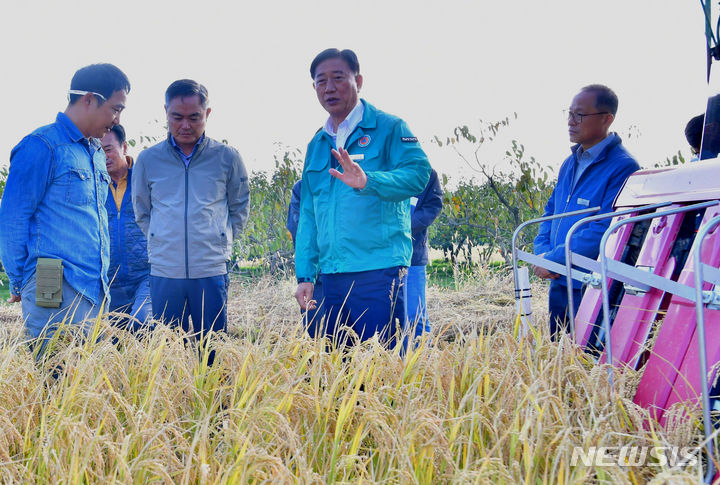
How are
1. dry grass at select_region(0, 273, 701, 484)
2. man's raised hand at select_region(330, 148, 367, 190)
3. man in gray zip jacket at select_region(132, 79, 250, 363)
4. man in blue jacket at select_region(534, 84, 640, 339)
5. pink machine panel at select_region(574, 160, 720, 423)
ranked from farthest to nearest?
man in gray zip jacket at select_region(132, 79, 250, 363) → man in blue jacket at select_region(534, 84, 640, 339) → man's raised hand at select_region(330, 148, 367, 190) → pink machine panel at select_region(574, 160, 720, 423) → dry grass at select_region(0, 273, 701, 484)

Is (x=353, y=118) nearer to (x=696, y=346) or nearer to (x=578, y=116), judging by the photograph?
(x=578, y=116)

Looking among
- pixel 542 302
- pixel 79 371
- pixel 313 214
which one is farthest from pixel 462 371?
pixel 542 302

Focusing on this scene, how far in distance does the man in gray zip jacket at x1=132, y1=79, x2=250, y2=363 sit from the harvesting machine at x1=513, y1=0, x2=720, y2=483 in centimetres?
179

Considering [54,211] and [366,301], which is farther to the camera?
[366,301]

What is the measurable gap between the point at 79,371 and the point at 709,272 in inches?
89.5

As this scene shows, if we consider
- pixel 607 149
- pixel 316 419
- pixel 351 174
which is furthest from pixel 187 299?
pixel 607 149

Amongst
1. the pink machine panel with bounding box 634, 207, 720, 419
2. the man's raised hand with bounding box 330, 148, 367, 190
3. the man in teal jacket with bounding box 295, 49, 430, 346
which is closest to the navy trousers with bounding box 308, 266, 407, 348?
the man in teal jacket with bounding box 295, 49, 430, 346

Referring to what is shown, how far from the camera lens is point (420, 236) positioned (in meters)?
4.96

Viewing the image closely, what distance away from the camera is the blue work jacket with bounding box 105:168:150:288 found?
430 centimetres

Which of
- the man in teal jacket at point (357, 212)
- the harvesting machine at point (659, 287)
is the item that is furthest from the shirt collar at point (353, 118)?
the harvesting machine at point (659, 287)

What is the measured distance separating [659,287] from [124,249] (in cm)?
340

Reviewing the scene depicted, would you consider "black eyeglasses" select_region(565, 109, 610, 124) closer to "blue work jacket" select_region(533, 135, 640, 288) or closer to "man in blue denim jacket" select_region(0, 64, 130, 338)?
"blue work jacket" select_region(533, 135, 640, 288)

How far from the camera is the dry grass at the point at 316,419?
193 cm

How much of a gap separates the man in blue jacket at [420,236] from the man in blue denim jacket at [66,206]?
2.25 metres
